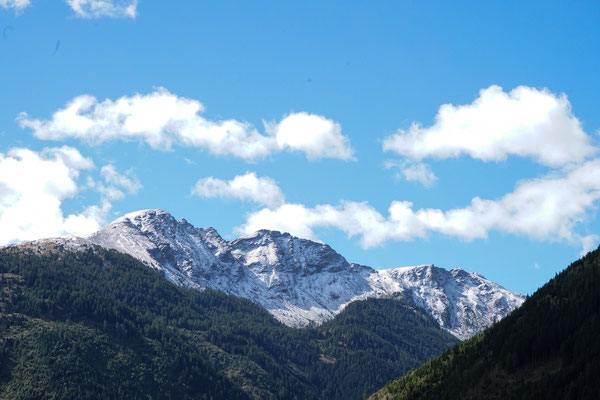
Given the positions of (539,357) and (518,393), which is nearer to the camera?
(518,393)

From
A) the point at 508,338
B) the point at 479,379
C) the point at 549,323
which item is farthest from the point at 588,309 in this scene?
the point at 479,379

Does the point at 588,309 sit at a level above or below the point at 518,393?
above

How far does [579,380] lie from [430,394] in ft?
176

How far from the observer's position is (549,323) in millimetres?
193750

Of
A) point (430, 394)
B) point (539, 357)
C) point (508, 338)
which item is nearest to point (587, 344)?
point (539, 357)

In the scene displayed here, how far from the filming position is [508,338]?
198750 mm

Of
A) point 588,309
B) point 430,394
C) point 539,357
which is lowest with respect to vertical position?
point 430,394

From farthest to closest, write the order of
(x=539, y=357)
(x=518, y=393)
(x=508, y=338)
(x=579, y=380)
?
(x=508, y=338) < (x=539, y=357) < (x=518, y=393) < (x=579, y=380)

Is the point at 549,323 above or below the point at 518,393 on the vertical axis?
above

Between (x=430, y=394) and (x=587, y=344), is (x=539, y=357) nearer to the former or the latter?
(x=587, y=344)

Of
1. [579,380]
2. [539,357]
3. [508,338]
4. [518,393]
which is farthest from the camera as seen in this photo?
[508,338]

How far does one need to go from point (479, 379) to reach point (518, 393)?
21966mm

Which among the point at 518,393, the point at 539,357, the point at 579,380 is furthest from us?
the point at 539,357

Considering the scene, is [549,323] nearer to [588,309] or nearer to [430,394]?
[588,309]
